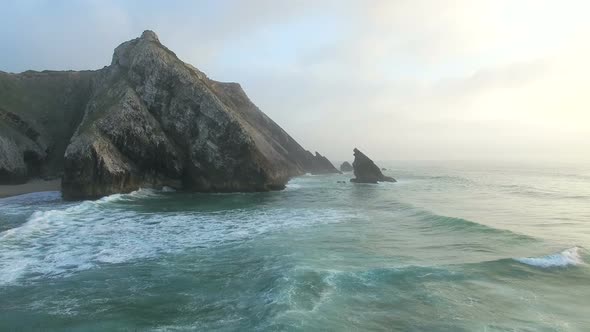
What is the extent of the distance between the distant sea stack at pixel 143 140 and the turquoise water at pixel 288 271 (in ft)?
30.2

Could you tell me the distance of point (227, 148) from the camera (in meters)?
44.3

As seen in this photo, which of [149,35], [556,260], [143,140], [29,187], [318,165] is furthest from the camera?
[318,165]

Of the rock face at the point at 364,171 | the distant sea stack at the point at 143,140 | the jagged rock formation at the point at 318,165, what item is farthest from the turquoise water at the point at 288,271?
the jagged rock formation at the point at 318,165

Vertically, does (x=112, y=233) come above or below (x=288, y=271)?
above

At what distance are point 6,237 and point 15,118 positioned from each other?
4093cm

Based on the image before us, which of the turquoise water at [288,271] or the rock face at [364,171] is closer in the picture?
the turquoise water at [288,271]

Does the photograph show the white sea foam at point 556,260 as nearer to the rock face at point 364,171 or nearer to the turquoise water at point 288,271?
the turquoise water at point 288,271

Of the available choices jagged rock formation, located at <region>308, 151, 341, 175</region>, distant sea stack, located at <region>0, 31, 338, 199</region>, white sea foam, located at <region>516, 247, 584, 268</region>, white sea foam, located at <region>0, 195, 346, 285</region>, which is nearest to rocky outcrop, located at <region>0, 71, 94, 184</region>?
distant sea stack, located at <region>0, 31, 338, 199</region>

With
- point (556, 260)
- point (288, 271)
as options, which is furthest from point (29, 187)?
point (556, 260)

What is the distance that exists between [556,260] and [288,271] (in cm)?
1135

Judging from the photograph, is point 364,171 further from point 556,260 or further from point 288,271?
point 288,271

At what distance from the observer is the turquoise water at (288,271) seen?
11.0m

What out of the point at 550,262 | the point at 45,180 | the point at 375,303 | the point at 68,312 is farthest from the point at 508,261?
the point at 45,180

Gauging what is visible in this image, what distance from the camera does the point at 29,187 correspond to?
1692 inches
